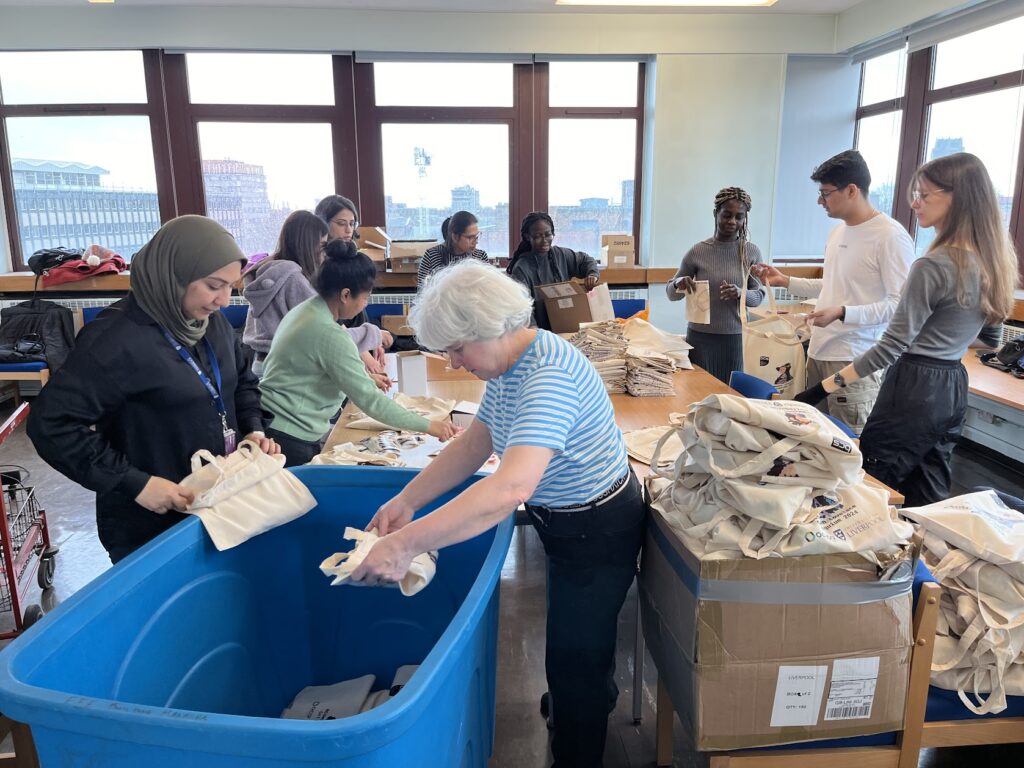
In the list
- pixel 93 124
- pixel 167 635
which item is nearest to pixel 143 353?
pixel 167 635

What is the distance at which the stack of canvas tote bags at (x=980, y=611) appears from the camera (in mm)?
1370

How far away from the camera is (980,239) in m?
2.21

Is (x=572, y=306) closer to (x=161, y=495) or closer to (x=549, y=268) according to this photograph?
(x=549, y=268)

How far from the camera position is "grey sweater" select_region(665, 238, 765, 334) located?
3.59 metres

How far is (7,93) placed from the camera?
18.7 ft

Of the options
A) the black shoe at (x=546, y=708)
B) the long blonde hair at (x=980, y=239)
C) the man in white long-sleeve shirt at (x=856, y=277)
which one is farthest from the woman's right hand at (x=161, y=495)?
the man in white long-sleeve shirt at (x=856, y=277)

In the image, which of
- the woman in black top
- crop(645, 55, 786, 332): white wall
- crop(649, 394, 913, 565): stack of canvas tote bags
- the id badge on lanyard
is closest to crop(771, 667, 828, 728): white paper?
crop(649, 394, 913, 565): stack of canvas tote bags

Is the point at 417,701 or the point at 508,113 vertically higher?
the point at 508,113

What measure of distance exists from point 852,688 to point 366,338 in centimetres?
220

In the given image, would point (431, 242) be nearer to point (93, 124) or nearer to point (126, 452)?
point (93, 124)

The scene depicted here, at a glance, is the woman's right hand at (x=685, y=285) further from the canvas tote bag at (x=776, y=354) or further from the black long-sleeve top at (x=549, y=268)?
the black long-sleeve top at (x=549, y=268)

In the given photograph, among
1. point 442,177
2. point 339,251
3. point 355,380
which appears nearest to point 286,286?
point 339,251

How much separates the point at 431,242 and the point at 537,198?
3.52 feet

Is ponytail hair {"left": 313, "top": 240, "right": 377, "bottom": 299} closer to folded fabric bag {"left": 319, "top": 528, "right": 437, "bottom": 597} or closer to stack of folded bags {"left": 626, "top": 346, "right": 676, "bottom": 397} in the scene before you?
folded fabric bag {"left": 319, "top": 528, "right": 437, "bottom": 597}
